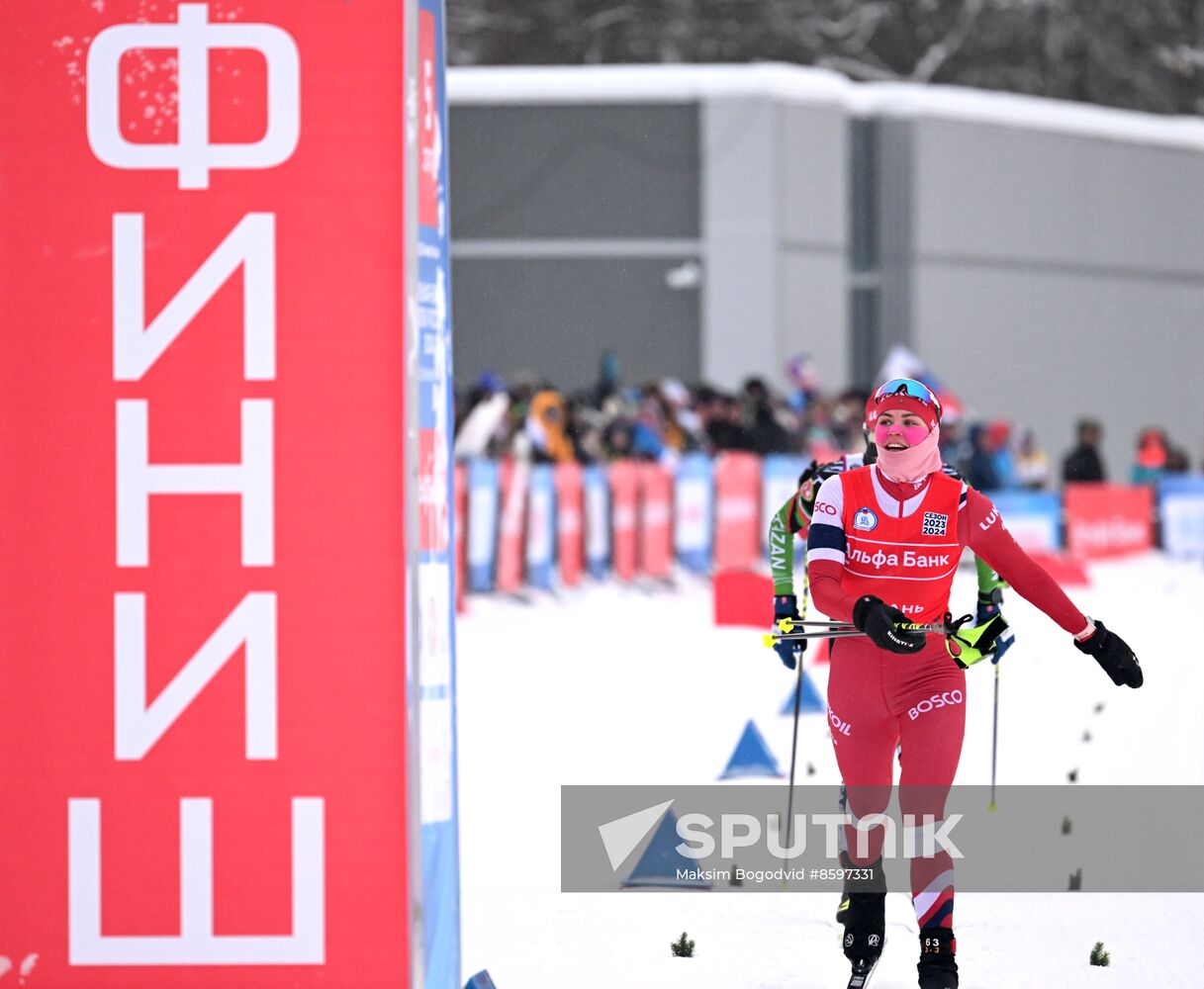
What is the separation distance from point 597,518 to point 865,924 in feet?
44.2

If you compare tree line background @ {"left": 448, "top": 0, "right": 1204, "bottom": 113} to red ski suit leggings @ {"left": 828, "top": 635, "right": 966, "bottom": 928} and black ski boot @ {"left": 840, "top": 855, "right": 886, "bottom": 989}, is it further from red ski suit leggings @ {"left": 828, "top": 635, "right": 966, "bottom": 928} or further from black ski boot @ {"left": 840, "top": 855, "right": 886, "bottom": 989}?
black ski boot @ {"left": 840, "top": 855, "right": 886, "bottom": 989}

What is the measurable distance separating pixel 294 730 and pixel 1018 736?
22.5 feet

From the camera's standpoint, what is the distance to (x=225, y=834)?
5207 millimetres

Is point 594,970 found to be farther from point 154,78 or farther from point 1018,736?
point 1018,736

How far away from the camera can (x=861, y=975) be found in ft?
20.6

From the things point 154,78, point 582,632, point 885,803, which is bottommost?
point 582,632

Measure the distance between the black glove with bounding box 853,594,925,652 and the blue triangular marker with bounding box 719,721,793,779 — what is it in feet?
12.5

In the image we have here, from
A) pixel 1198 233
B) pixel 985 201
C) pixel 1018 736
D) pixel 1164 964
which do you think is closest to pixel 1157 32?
pixel 1198 233

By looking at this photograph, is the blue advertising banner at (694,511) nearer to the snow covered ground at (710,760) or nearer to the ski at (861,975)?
the snow covered ground at (710,760)

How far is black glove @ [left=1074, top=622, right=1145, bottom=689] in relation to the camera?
6.12 meters

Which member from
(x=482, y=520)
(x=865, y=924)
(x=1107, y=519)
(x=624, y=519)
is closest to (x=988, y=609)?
(x=865, y=924)

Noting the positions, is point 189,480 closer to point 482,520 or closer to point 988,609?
point 988,609

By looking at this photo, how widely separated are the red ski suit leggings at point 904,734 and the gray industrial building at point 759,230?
2329 cm

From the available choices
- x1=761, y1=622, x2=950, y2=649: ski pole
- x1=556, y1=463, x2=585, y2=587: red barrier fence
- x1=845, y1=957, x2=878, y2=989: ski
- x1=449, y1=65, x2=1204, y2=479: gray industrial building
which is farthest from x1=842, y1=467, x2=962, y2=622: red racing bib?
x1=449, y1=65, x2=1204, y2=479: gray industrial building
